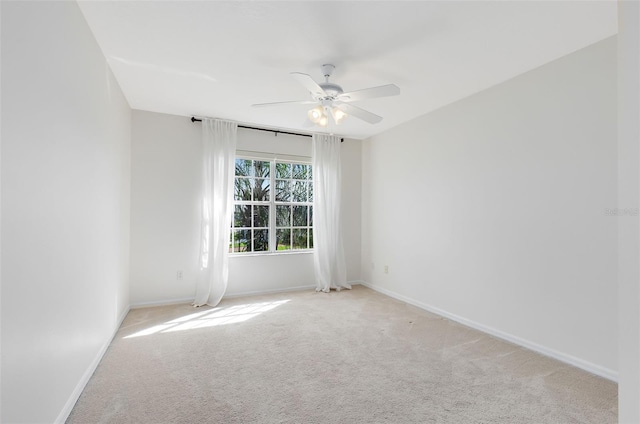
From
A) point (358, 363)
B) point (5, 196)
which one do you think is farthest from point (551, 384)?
point (5, 196)

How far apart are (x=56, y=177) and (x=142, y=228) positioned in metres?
2.49

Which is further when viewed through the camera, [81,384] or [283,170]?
[283,170]

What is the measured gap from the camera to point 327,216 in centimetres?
494

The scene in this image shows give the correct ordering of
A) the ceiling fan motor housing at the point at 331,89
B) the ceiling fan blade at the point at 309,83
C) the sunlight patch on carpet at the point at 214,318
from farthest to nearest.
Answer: the sunlight patch on carpet at the point at 214,318, the ceiling fan motor housing at the point at 331,89, the ceiling fan blade at the point at 309,83

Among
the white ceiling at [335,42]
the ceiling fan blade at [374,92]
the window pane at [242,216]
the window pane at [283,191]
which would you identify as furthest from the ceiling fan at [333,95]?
the window pane at [242,216]

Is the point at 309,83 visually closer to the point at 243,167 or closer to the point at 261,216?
the point at 243,167

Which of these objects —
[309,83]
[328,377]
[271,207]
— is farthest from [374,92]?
[271,207]

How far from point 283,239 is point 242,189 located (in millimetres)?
1010

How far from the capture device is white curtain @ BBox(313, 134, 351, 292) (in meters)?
4.89

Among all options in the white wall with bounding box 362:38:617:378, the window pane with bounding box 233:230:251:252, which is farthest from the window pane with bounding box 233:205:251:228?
the white wall with bounding box 362:38:617:378

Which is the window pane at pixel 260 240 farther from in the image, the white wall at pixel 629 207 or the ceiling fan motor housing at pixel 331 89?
the white wall at pixel 629 207

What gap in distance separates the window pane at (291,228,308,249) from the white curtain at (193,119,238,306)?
3.76 feet

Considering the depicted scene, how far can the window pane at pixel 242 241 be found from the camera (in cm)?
460

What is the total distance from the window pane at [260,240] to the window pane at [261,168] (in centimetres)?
87
